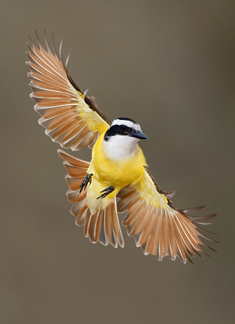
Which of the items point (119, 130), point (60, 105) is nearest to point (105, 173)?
point (119, 130)

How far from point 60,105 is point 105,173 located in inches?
9.6

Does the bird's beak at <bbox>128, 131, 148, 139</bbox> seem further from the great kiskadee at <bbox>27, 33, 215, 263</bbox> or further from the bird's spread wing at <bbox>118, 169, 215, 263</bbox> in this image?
the bird's spread wing at <bbox>118, 169, 215, 263</bbox>

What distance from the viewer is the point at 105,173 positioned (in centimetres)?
107

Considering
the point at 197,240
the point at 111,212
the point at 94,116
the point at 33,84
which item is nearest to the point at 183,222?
the point at 197,240

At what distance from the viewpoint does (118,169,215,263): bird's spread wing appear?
1.21m

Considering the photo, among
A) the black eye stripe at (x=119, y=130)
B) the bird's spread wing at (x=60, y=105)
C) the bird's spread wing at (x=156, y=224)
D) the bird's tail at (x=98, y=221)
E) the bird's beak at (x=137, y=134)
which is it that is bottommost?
the bird's spread wing at (x=156, y=224)

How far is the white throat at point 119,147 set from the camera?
3.32 feet

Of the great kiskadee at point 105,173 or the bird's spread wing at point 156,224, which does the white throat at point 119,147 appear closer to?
the great kiskadee at point 105,173

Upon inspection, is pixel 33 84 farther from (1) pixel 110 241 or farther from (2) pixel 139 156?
(1) pixel 110 241

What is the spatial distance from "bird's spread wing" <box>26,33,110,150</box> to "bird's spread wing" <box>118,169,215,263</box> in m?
0.20

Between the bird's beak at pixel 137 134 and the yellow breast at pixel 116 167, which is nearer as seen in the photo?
the bird's beak at pixel 137 134

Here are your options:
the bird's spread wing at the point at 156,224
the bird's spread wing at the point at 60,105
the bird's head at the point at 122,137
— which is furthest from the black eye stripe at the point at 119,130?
the bird's spread wing at the point at 156,224

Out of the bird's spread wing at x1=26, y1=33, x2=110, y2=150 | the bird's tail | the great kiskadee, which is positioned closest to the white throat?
the great kiskadee

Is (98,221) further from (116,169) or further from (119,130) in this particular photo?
(119,130)
